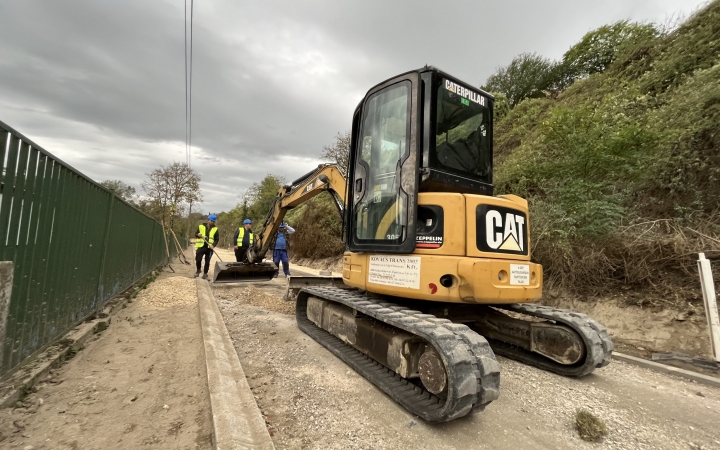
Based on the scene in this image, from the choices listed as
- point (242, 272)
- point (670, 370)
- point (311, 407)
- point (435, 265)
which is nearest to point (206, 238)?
point (242, 272)

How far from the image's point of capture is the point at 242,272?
28.5ft

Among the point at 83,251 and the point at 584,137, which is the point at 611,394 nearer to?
the point at 584,137

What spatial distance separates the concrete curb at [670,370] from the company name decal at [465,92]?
10.8 ft

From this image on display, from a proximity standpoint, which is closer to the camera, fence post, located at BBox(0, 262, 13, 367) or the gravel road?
fence post, located at BBox(0, 262, 13, 367)

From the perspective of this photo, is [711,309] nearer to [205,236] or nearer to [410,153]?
[410,153]

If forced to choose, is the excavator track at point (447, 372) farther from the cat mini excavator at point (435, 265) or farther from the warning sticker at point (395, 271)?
the warning sticker at point (395, 271)

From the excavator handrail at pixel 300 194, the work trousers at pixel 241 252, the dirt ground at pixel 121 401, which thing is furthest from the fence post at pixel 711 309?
the work trousers at pixel 241 252

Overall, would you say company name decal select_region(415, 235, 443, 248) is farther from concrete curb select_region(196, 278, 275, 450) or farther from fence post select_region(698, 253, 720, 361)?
fence post select_region(698, 253, 720, 361)

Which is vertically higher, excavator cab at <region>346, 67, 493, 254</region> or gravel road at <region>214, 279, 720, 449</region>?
excavator cab at <region>346, 67, 493, 254</region>

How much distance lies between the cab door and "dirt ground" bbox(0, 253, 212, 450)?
2.01 meters

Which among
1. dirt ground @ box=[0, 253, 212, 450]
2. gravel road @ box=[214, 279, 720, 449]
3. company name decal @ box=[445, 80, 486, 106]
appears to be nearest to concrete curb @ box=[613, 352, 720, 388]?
gravel road @ box=[214, 279, 720, 449]

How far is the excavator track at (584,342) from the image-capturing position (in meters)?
3.14

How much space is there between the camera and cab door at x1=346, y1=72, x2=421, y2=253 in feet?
10.7

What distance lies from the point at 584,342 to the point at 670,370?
127 cm
